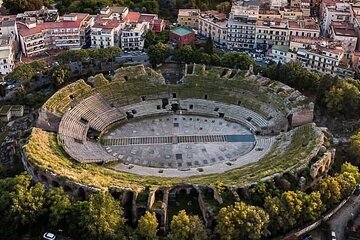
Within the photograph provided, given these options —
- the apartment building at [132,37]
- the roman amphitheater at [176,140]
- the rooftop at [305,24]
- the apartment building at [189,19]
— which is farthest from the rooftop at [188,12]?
the roman amphitheater at [176,140]

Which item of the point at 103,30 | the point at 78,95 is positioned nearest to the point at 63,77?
the point at 78,95

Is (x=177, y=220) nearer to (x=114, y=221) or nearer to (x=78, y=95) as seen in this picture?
(x=114, y=221)

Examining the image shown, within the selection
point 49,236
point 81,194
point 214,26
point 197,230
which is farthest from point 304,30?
point 49,236

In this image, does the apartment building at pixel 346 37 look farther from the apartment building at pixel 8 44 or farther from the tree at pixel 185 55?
the apartment building at pixel 8 44

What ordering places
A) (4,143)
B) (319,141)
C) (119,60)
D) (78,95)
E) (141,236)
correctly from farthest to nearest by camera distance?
(119,60)
(78,95)
(4,143)
(319,141)
(141,236)

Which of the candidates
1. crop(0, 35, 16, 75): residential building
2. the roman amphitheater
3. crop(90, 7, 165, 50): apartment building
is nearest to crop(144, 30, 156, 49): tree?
crop(90, 7, 165, 50): apartment building

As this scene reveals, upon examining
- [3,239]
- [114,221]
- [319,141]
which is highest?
[319,141]

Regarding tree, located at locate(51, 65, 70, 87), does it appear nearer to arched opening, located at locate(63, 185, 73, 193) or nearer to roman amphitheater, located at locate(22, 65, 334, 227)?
roman amphitheater, located at locate(22, 65, 334, 227)
